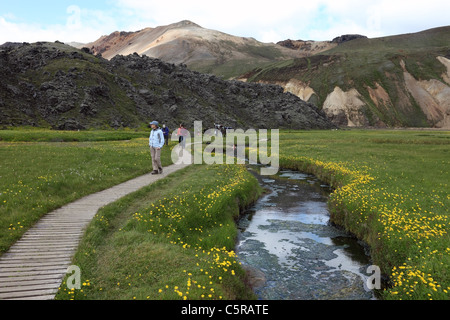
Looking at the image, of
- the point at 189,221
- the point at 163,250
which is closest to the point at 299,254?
the point at 189,221

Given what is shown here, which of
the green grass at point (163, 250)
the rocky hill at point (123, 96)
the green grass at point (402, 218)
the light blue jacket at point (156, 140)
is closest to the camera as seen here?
the green grass at point (163, 250)

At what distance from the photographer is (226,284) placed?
385 inches

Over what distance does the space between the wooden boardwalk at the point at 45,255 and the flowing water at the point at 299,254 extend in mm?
6717

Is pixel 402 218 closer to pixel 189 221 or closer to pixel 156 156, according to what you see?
pixel 189 221

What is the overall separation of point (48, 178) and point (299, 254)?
1503cm

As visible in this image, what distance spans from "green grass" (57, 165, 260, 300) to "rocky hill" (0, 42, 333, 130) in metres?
70.1

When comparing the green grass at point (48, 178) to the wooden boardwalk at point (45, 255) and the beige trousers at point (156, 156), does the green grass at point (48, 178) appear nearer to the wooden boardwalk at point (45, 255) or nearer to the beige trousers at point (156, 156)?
the wooden boardwalk at point (45, 255)

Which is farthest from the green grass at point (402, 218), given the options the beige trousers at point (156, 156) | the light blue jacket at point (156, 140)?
the beige trousers at point (156, 156)

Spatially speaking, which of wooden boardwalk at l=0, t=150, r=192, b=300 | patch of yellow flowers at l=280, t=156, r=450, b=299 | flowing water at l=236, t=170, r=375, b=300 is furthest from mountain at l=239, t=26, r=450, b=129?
wooden boardwalk at l=0, t=150, r=192, b=300

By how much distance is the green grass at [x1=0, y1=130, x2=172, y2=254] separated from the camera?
12.5 meters

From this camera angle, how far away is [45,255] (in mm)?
9914

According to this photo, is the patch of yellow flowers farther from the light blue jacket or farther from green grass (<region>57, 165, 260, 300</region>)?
the light blue jacket

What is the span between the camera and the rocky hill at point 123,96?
82938 mm
